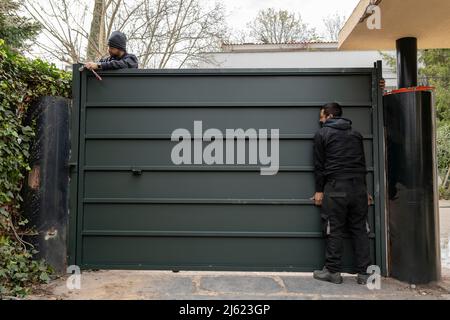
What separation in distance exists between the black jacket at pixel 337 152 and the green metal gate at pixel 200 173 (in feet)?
0.55

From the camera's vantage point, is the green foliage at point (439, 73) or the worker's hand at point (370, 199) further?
the green foliage at point (439, 73)

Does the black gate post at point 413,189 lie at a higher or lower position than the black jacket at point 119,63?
lower

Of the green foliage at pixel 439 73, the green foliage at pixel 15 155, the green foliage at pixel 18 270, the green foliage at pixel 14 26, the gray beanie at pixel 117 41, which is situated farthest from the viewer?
the green foliage at pixel 439 73

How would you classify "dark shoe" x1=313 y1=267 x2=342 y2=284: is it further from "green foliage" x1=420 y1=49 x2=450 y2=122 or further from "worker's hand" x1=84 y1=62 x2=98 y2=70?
"green foliage" x1=420 y1=49 x2=450 y2=122

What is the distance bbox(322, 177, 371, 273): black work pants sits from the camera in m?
3.67

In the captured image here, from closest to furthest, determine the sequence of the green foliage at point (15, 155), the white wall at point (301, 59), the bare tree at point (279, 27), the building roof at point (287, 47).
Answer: the green foliage at point (15, 155)
the white wall at point (301, 59)
the building roof at point (287, 47)
the bare tree at point (279, 27)

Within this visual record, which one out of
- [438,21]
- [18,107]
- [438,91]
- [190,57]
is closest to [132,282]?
[18,107]

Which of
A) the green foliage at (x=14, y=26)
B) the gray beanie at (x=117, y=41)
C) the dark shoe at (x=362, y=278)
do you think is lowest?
the dark shoe at (x=362, y=278)

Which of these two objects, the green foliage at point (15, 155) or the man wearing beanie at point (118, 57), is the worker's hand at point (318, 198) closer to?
the man wearing beanie at point (118, 57)

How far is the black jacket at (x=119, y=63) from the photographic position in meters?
4.01

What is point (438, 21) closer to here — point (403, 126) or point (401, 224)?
point (403, 126)

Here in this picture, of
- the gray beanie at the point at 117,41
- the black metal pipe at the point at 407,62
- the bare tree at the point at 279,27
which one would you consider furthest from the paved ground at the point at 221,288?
the bare tree at the point at 279,27

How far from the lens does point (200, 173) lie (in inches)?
156

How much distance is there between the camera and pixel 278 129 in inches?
156
